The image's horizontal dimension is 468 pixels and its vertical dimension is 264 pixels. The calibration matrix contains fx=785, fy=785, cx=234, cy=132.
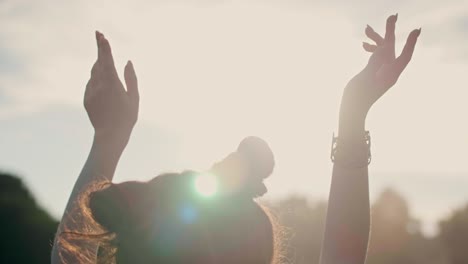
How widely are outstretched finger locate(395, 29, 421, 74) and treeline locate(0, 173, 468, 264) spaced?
73 cm

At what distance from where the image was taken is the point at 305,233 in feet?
139

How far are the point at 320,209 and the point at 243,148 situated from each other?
51.7 m

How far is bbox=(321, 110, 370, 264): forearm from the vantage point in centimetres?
281

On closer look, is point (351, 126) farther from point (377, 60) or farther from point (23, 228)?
point (23, 228)

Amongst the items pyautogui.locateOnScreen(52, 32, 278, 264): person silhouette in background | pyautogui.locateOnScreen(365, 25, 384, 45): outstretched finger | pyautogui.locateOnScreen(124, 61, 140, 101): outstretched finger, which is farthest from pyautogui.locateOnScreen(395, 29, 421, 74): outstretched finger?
pyautogui.locateOnScreen(124, 61, 140, 101): outstretched finger

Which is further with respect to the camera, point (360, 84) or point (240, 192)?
point (360, 84)

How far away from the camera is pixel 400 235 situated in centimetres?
7144

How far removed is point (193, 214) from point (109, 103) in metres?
1.11

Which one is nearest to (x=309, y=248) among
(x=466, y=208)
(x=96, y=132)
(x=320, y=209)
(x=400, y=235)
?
(x=320, y=209)

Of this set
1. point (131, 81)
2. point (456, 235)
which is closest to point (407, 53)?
point (131, 81)

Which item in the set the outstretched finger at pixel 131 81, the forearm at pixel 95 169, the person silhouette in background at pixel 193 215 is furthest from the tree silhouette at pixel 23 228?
the person silhouette in background at pixel 193 215

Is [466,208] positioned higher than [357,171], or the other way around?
[466,208]

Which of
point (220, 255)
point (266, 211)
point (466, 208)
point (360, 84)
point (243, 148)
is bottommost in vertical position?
point (220, 255)

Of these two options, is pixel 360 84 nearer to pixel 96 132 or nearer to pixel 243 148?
pixel 243 148
